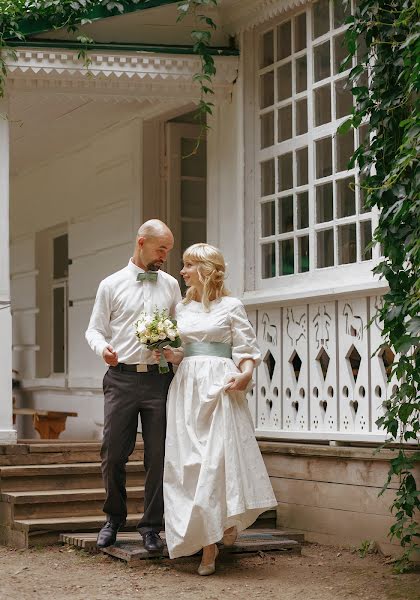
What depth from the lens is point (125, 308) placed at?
273 inches

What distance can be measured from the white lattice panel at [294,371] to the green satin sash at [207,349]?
151cm

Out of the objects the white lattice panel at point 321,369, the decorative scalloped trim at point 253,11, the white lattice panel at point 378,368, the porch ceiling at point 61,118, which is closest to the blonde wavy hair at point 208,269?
the white lattice panel at point 378,368

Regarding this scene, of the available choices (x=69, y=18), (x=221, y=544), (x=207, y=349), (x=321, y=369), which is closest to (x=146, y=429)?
(x=207, y=349)

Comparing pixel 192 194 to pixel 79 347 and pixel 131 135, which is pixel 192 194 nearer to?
pixel 131 135

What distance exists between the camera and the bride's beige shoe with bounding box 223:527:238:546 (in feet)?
22.5

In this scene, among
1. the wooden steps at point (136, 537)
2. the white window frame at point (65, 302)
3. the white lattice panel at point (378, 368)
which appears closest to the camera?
the wooden steps at point (136, 537)

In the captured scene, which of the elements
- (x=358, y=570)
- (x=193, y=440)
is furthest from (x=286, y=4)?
(x=358, y=570)

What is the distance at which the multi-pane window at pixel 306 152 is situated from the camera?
26.3 feet

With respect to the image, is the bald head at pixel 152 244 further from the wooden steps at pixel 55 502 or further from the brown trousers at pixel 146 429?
the wooden steps at pixel 55 502

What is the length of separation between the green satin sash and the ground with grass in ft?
4.27

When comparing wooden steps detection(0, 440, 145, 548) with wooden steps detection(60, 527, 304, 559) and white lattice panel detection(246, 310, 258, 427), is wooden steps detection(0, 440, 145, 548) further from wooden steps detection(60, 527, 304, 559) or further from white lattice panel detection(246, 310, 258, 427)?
white lattice panel detection(246, 310, 258, 427)

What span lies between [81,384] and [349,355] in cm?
468

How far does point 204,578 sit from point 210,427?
880mm

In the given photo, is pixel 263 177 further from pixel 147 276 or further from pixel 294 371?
pixel 147 276
